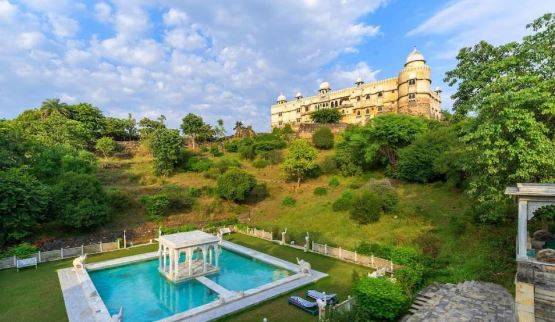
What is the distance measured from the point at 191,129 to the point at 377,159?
34.0 m

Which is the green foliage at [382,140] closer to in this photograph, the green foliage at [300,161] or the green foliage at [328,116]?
the green foliage at [300,161]

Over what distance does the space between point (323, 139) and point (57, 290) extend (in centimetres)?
3880

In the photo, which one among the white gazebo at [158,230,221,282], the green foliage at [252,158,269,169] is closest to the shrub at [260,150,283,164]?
the green foliage at [252,158,269,169]

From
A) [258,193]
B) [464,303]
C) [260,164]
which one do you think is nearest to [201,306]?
[464,303]

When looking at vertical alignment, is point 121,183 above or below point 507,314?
above

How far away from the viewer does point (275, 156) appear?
4466 centimetres

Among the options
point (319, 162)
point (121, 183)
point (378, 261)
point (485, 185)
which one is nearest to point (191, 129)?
point (121, 183)

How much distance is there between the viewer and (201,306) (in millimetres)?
12648

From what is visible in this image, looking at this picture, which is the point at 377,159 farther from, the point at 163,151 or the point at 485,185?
the point at 163,151

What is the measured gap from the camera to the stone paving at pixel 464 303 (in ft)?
35.1

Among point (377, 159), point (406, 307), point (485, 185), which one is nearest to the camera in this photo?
point (406, 307)

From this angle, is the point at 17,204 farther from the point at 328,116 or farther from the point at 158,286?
the point at 328,116

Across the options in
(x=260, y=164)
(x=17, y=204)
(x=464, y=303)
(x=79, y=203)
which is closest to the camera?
(x=464, y=303)

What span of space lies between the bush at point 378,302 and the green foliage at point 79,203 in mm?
20065
